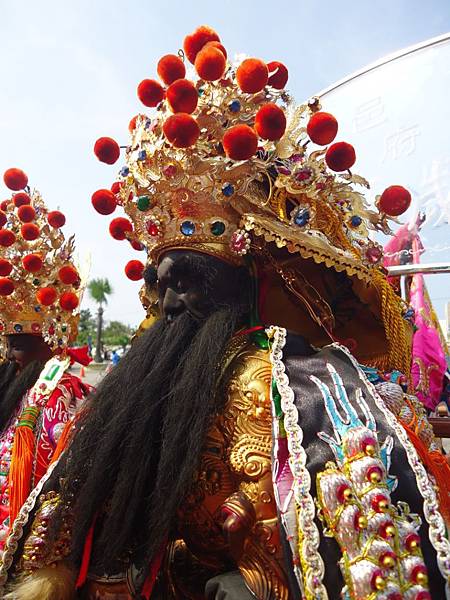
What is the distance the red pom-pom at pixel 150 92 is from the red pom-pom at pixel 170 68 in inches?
4.7

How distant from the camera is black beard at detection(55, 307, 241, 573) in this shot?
1.52 meters

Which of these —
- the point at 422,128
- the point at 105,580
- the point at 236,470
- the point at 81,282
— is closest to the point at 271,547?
the point at 236,470

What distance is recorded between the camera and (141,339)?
1.90 m

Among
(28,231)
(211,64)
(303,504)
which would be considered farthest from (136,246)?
(28,231)

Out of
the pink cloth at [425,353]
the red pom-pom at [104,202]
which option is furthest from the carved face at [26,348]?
the pink cloth at [425,353]

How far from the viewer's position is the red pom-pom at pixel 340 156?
1.82m

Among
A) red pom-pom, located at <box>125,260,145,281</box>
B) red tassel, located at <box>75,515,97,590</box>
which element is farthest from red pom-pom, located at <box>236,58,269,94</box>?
red tassel, located at <box>75,515,97,590</box>

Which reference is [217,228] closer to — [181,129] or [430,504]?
[181,129]

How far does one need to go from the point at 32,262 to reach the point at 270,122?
2.31 metres

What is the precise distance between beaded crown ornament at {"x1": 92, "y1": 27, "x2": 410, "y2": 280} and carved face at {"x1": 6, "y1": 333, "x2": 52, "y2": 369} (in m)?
2.04

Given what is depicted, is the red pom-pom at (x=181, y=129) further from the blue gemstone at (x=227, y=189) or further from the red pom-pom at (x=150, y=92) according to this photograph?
the red pom-pom at (x=150, y=92)

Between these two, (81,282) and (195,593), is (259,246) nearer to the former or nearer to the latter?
(195,593)

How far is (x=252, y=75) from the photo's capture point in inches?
67.8

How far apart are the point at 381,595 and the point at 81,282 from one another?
10.2ft
